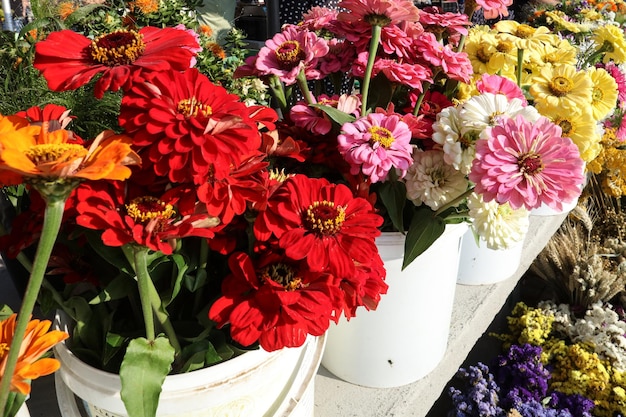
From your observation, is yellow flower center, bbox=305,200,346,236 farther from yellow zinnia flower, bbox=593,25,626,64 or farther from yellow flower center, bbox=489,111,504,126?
yellow zinnia flower, bbox=593,25,626,64

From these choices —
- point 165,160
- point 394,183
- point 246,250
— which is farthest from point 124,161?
point 394,183

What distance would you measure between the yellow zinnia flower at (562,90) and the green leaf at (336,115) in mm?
221

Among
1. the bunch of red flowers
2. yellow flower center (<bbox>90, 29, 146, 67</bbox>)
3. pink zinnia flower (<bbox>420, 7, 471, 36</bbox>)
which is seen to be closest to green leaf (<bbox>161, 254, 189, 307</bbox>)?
the bunch of red flowers

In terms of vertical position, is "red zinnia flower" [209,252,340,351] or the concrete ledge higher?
"red zinnia flower" [209,252,340,351]

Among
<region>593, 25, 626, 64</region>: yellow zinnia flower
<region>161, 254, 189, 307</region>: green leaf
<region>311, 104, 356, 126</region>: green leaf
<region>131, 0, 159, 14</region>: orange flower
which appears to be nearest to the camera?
<region>161, 254, 189, 307</region>: green leaf

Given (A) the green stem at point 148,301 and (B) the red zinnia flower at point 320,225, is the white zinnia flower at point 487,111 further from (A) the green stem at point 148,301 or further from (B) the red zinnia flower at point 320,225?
(A) the green stem at point 148,301

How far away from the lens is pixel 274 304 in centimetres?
32

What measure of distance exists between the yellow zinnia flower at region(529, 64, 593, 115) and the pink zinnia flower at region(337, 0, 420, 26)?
0.18 meters

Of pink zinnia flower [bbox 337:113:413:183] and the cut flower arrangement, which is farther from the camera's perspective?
pink zinnia flower [bbox 337:113:413:183]

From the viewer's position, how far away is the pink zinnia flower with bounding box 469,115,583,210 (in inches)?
14.2

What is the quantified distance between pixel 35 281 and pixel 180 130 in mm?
97

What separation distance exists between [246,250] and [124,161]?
14cm

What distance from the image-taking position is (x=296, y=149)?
390 mm

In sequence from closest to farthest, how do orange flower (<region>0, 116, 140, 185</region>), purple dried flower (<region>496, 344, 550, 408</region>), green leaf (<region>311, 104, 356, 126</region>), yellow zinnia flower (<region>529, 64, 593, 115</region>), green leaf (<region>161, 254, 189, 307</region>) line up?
orange flower (<region>0, 116, 140, 185</region>), green leaf (<region>161, 254, 189, 307</region>), green leaf (<region>311, 104, 356, 126</region>), yellow zinnia flower (<region>529, 64, 593, 115</region>), purple dried flower (<region>496, 344, 550, 408</region>)
